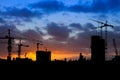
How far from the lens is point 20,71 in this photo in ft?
226

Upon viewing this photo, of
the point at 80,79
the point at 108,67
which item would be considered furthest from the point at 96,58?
the point at 80,79

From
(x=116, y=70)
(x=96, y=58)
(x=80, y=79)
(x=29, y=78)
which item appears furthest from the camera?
(x=96, y=58)

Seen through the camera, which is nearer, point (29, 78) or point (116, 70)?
point (29, 78)

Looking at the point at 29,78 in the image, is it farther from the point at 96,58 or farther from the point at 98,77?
the point at 96,58

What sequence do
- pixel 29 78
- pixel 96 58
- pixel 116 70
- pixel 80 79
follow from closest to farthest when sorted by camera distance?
1. pixel 29 78
2. pixel 80 79
3. pixel 116 70
4. pixel 96 58

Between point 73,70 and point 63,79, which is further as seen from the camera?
point 73,70

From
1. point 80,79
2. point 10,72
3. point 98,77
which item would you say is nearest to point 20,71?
point 10,72

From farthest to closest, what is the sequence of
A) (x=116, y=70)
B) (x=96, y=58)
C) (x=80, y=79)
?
(x=96, y=58), (x=116, y=70), (x=80, y=79)

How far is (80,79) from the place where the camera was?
72375 millimetres

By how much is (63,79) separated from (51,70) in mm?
3715

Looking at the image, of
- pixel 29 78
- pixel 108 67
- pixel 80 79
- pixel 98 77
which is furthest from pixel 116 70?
pixel 29 78

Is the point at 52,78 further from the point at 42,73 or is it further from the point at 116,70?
the point at 116,70

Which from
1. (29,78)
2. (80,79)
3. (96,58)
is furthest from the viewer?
(96,58)

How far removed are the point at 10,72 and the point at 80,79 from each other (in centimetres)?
1549
